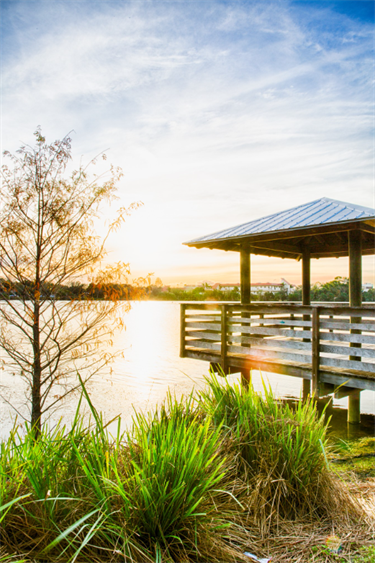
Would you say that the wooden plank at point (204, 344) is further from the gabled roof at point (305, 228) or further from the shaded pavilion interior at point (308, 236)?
the gabled roof at point (305, 228)

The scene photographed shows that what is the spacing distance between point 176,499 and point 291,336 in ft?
18.8

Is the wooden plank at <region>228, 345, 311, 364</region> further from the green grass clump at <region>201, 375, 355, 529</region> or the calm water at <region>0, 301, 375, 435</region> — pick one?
the green grass clump at <region>201, 375, 355, 529</region>

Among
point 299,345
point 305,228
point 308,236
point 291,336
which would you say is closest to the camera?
point 299,345

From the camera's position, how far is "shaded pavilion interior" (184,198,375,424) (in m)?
7.08

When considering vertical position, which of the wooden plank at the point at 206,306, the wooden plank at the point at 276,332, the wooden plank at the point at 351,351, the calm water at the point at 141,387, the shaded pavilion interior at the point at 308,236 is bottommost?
the calm water at the point at 141,387

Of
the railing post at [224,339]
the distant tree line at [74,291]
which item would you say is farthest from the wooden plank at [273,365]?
the distant tree line at [74,291]

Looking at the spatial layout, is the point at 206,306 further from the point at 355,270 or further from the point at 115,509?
the point at 115,509

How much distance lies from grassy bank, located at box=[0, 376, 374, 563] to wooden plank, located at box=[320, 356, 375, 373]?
11.9 feet

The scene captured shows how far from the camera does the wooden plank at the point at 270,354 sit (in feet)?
23.2

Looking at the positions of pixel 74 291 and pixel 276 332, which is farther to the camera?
pixel 276 332

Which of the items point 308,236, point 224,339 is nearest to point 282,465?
point 224,339

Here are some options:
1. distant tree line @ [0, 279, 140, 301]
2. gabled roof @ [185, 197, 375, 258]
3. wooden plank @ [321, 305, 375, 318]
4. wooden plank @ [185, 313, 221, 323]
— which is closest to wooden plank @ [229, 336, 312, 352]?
wooden plank @ [185, 313, 221, 323]

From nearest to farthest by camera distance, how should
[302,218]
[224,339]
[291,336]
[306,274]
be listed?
[291,336], [302,218], [224,339], [306,274]

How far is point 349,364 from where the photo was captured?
21.1 feet
